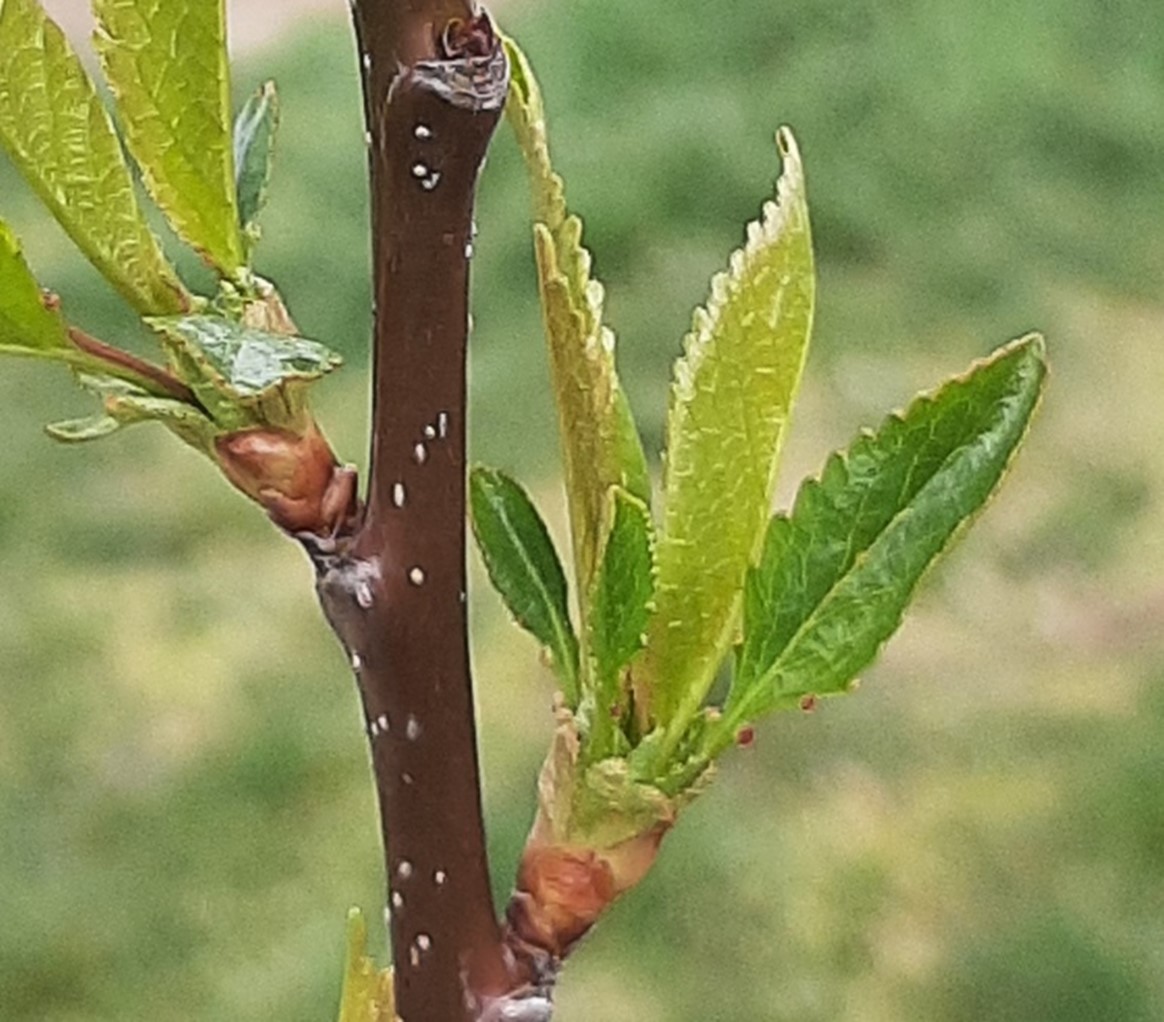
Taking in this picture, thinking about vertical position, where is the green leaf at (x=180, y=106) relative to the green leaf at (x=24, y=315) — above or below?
above

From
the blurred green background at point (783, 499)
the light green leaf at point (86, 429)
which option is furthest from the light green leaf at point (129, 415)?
the blurred green background at point (783, 499)

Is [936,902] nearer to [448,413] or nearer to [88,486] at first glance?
[88,486]

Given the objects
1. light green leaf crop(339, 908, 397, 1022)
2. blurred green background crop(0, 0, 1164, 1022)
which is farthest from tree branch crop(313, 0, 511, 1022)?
blurred green background crop(0, 0, 1164, 1022)

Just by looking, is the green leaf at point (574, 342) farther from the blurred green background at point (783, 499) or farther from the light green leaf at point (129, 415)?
the blurred green background at point (783, 499)

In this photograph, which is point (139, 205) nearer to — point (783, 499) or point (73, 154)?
point (73, 154)

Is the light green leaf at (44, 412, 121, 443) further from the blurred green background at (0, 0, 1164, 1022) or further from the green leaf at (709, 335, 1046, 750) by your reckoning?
the blurred green background at (0, 0, 1164, 1022)

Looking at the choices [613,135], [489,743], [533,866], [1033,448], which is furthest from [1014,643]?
[533,866]
